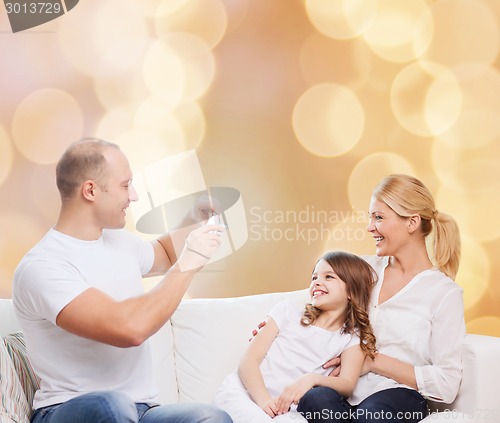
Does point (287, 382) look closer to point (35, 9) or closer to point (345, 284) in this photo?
point (345, 284)

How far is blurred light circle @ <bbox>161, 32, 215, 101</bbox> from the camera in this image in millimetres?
2721

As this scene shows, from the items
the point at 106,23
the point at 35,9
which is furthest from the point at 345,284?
the point at 35,9

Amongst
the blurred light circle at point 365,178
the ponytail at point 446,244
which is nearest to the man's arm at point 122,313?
the ponytail at point 446,244

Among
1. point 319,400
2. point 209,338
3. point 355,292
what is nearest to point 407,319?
point 355,292

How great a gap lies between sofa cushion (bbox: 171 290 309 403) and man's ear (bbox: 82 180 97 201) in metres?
0.70

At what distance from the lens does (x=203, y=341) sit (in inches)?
84.5

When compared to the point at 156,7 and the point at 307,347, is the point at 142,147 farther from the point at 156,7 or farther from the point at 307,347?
the point at 307,347

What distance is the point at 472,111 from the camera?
9.65 ft

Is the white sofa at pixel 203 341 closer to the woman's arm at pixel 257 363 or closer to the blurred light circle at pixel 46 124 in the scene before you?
the woman's arm at pixel 257 363

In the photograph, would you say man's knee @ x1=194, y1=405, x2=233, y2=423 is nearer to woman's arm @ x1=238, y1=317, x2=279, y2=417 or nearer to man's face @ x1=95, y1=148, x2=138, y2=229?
woman's arm @ x1=238, y1=317, x2=279, y2=417

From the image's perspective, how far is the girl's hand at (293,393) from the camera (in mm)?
1770

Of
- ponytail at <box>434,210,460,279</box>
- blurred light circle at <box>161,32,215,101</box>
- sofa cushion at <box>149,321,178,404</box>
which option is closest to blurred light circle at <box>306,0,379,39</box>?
blurred light circle at <box>161,32,215,101</box>

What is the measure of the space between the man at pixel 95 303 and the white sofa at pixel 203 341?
1.30 ft

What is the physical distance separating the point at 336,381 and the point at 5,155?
5.14 feet
